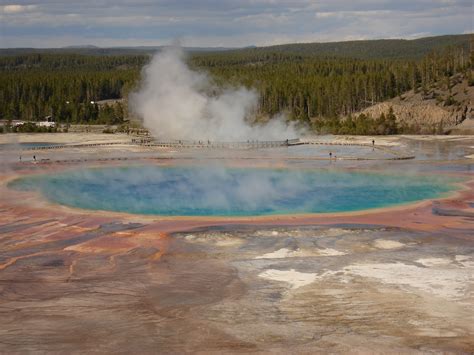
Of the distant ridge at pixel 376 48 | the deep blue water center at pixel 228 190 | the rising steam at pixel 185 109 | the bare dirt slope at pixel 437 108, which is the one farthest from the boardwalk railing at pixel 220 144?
the distant ridge at pixel 376 48

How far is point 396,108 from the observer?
55219mm

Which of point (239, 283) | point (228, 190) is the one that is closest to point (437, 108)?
point (228, 190)

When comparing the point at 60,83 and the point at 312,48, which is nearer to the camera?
the point at 60,83

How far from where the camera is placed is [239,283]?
12680 millimetres

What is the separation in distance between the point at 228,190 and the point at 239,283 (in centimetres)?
1208

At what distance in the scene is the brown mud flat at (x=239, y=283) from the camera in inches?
394

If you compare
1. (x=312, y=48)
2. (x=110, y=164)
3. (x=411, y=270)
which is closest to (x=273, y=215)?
(x=411, y=270)

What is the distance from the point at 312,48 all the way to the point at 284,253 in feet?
489

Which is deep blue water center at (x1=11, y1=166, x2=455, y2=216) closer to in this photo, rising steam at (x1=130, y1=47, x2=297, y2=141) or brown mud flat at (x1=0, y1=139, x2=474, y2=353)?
brown mud flat at (x1=0, y1=139, x2=474, y2=353)

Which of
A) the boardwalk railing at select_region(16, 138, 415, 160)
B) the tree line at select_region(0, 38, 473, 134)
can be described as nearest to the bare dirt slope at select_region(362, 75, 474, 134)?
the tree line at select_region(0, 38, 473, 134)

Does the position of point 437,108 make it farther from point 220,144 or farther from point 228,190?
point 228,190

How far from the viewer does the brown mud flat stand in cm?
1001

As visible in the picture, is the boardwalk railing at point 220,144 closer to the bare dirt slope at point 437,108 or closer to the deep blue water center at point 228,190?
the bare dirt slope at point 437,108

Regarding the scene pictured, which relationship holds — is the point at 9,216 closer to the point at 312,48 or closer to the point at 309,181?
the point at 309,181
